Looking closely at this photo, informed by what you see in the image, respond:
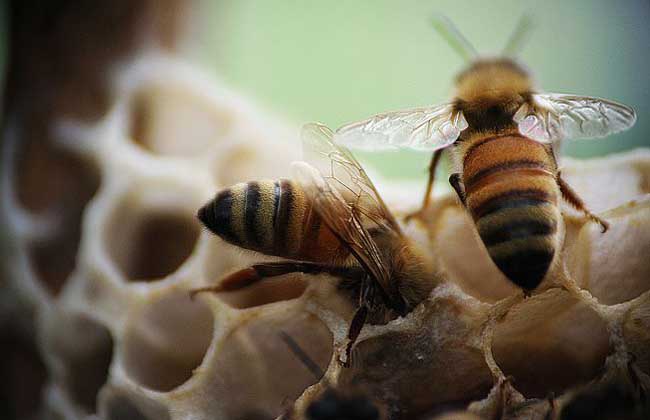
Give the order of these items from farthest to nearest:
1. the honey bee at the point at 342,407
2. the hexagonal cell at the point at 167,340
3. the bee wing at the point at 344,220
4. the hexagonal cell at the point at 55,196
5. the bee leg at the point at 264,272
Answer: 1. the hexagonal cell at the point at 55,196
2. the hexagonal cell at the point at 167,340
3. the bee leg at the point at 264,272
4. the bee wing at the point at 344,220
5. the honey bee at the point at 342,407

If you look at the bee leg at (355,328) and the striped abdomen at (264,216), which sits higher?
the striped abdomen at (264,216)

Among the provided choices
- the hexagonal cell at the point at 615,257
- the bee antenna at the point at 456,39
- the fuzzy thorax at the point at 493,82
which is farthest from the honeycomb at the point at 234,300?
the bee antenna at the point at 456,39

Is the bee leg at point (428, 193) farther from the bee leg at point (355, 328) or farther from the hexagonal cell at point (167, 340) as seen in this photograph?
the hexagonal cell at point (167, 340)

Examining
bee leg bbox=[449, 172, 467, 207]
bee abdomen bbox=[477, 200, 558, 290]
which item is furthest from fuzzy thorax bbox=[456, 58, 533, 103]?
bee abdomen bbox=[477, 200, 558, 290]

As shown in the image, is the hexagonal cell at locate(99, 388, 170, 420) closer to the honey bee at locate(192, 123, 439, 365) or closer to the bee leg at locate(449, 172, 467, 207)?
the honey bee at locate(192, 123, 439, 365)

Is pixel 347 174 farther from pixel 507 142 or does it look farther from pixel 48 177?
pixel 48 177
